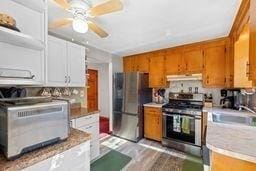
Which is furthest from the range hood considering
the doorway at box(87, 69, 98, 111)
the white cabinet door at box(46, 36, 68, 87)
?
the doorway at box(87, 69, 98, 111)

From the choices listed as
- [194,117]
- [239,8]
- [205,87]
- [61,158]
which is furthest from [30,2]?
[205,87]

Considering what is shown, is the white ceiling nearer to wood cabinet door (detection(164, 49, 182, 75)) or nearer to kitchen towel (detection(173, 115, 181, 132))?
wood cabinet door (detection(164, 49, 182, 75))

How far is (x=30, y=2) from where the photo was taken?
4.21ft

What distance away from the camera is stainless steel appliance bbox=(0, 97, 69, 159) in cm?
84

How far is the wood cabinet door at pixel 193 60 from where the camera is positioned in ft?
10.4

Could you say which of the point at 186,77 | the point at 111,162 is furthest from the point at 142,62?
the point at 111,162

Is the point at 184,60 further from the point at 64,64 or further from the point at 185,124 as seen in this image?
the point at 64,64

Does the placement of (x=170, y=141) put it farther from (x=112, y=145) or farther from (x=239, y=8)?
(x=239, y=8)

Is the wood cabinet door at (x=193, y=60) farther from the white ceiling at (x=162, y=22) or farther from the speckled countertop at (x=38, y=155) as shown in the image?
the speckled countertop at (x=38, y=155)

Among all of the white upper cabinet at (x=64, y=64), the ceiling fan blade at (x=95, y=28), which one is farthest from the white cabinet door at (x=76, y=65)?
the ceiling fan blade at (x=95, y=28)

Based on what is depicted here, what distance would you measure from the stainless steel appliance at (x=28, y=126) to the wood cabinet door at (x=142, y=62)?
3.12 m

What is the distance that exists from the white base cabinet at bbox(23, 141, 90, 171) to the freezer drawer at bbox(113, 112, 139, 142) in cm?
245

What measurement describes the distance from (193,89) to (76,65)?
2.66 m

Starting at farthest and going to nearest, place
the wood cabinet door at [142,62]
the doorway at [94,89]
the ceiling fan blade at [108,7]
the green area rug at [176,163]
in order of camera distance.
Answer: the doorway at [94,89] → the wood cabinet door at [142,62] → the green area rug at [176,163] → the ceiling fan blade at [108,7]
